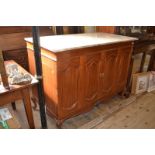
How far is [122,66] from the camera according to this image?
6.88ft

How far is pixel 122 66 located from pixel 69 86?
0.87 meters

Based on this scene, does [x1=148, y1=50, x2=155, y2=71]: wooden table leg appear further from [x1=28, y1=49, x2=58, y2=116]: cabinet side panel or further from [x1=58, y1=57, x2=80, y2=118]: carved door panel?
[x1=28, y1=49, x2=58, y2=116]: cabinet side panel

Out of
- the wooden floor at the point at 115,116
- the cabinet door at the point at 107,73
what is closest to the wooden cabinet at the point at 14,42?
the wooden floor at the point at 115,116

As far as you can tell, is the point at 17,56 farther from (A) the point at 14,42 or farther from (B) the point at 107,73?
(B) the point at 107,73

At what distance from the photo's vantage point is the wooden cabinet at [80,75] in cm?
147

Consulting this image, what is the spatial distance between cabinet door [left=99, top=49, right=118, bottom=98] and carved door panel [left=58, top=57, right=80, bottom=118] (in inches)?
14.4

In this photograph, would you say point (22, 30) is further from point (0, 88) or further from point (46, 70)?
point (0, 88)

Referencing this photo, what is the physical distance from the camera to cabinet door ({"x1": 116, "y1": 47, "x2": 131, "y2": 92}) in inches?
78.5

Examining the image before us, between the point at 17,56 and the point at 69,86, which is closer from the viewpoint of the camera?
the point at 69,86

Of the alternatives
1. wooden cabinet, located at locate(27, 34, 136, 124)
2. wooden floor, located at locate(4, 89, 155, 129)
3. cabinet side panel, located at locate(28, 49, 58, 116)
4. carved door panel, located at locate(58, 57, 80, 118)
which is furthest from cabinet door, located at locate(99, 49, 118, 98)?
cabinet side panel, located at locate(28, 49, 58, 116)

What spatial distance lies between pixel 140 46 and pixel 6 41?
1.84 meters

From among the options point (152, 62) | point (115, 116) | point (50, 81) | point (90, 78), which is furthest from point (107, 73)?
point (152, 62)
